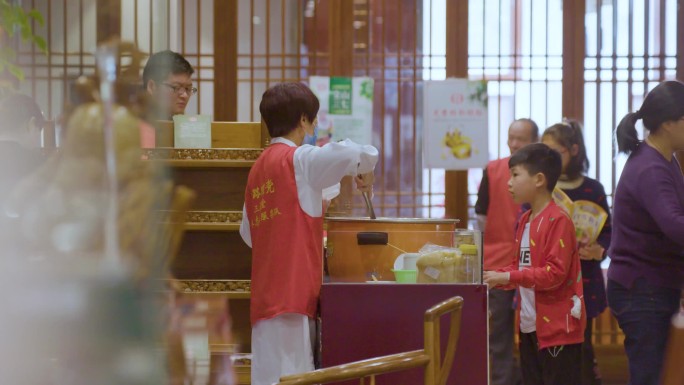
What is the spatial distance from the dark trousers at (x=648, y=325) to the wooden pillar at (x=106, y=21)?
7.77 feet

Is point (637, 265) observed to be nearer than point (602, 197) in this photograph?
Yes

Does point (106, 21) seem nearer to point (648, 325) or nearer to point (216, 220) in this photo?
point (648, 325)

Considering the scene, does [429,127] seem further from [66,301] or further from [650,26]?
[66,301]

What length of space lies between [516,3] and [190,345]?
518 centimetres

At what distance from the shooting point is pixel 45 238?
465 mm

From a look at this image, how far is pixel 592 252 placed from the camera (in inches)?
154

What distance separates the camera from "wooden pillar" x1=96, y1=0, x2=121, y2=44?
0.47 meters

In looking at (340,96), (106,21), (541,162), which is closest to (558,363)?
(541,162)

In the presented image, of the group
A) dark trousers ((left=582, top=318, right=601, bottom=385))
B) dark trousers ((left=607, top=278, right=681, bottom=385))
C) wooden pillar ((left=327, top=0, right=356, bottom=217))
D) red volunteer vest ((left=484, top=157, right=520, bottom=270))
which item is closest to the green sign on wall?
wooden pillar ((left=327, top=0, right=356, bottom=217))

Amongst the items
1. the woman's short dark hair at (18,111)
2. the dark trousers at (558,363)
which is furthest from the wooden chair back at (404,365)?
the dark trousers at (558,363)

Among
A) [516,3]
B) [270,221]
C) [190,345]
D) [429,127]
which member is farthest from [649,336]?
[516,3]

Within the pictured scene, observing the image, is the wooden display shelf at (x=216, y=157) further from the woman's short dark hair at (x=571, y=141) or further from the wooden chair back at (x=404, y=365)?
the wooden chair back at (x=404, y=365)

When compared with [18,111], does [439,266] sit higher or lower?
lower

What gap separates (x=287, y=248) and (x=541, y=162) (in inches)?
45.5
